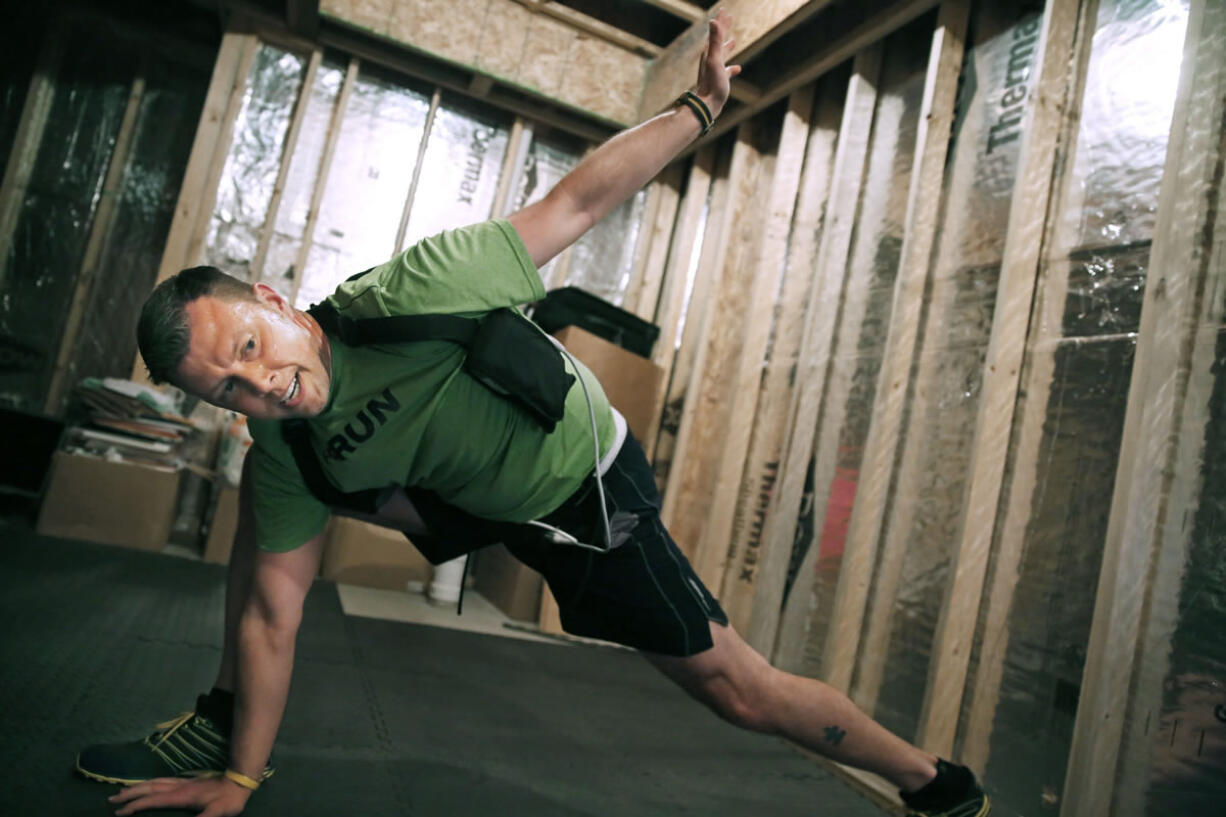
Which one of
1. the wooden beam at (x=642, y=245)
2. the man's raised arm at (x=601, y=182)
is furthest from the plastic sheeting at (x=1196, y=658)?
the wooden beam at (x=642, y=245)

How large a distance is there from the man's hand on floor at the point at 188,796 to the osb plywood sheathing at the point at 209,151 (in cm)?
289

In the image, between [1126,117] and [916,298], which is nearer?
[1126,117]

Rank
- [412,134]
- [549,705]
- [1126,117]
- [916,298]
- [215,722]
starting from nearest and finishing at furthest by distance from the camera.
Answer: [215,722], [1126,117], [549,705], [916,298], [412,134]

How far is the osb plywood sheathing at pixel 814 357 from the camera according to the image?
2736mm

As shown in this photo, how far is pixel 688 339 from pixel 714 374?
34 centimetres

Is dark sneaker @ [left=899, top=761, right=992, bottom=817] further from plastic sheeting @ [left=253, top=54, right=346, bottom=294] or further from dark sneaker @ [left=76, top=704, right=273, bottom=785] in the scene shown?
plastic sheeting @ [left=253, top=54, right=346, bottom=294]

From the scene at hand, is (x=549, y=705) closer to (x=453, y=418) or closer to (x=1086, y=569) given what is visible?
(x=453, y=418)

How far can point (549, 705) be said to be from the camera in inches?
89.3

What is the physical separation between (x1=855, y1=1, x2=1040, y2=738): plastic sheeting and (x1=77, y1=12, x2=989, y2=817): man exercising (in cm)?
88

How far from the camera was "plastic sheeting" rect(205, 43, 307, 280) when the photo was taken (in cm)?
378

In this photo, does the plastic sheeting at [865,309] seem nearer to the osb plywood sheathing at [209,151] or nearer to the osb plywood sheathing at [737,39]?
→ the osb plywood sheathing at [737,39]

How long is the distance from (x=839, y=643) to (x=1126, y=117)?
1720 millimetres

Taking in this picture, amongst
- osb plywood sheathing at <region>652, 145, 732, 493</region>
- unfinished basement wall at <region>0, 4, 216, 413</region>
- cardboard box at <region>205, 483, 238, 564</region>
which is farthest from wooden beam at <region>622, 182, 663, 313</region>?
unfinished basement wall at <region>0, 4, 216, 413</region>

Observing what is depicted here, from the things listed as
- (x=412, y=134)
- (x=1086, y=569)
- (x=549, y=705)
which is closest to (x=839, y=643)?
(x=1086, y=569)
